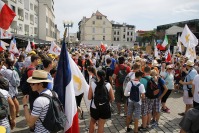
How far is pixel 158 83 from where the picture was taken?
269 inches

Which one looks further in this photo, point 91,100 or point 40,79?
point 91,100

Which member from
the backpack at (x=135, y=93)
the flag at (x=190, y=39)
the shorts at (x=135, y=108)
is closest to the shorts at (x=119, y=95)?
the shorts at (x=135, y=108)

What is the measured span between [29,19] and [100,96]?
48.2 metres

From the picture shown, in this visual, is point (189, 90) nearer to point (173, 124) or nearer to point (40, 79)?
point (173, 124)

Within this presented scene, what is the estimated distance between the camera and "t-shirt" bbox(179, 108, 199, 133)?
277 cm

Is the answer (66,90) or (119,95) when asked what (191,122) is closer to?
(66,90)

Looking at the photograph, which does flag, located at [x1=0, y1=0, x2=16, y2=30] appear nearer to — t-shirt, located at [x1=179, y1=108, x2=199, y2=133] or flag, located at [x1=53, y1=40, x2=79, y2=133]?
flag, located at [x1=53, y1=40, x2=79, y2=133]

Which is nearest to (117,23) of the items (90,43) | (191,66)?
(90,43)

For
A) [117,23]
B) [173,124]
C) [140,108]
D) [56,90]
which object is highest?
[117,23]

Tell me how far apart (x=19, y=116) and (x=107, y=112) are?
382 centimetres

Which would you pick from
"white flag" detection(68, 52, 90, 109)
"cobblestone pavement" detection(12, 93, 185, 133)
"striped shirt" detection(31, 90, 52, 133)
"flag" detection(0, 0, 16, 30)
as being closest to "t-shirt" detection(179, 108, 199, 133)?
"striped shirt" detection(31, 90, 52, 133)

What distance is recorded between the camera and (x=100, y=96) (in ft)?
16.2

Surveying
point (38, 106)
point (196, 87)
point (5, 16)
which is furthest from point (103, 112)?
point (5, 16)

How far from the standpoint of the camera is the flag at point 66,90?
3704 millimetres
